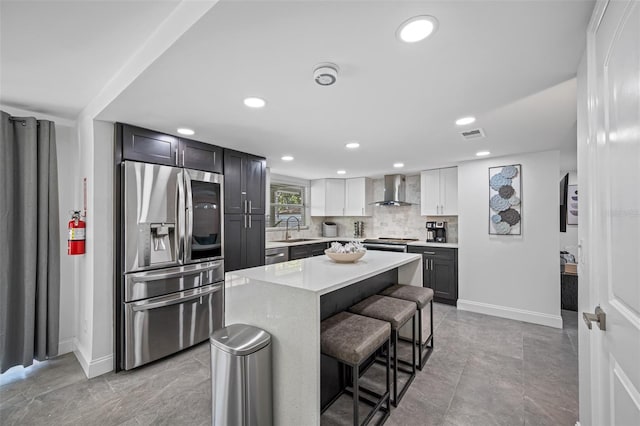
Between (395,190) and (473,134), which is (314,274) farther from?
(395,190)

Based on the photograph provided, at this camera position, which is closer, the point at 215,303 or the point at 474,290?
the point at 215,303

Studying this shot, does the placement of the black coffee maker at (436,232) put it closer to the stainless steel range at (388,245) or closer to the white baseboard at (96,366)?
the stainless steel range at (388,245)

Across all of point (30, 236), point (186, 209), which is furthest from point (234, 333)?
point (30, 236)

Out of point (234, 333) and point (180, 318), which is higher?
point (234, 333)

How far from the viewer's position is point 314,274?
6.11 feet

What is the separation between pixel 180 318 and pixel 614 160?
325 centimetres

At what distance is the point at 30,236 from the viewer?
2410mm

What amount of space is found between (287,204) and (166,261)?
3.11 m

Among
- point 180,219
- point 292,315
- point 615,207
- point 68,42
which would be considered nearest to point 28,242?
point 180,219

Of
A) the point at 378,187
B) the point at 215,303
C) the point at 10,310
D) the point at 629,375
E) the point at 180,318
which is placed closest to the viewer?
the point at 629,375

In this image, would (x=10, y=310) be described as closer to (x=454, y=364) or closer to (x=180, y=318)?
(x=180, y=318)

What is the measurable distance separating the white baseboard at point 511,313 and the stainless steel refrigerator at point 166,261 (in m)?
3.45

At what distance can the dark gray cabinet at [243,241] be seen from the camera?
3258 mm

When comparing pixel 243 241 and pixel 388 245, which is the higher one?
pixel 243 241
